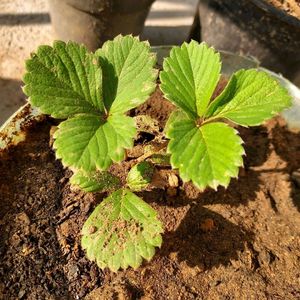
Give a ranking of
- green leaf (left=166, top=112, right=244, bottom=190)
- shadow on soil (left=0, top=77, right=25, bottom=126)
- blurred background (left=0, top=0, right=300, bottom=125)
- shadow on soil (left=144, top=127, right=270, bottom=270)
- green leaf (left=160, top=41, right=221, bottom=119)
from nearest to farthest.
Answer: green leaf (left=166, top=112, right=244, bottom=190)
green leaf (left=160, top=41, right=221, bottom=119)
shadow on soil (left=144, top=127, right=270, bottom=270)
blurred background (left=0, top=0, right=300, bottom=125)
shadow on soil (left=0, top=77, right=25, bottom=126)

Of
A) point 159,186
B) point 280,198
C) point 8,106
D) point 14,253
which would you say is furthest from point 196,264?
point 8,106

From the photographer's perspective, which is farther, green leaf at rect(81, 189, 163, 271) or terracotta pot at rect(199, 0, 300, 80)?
terracotta pot at rect(199, 0, 300, 80)

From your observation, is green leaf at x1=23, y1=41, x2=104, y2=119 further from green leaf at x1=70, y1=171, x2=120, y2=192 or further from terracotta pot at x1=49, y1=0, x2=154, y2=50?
terracotta pot at x1=49, y1=0, x2=154, y2=50

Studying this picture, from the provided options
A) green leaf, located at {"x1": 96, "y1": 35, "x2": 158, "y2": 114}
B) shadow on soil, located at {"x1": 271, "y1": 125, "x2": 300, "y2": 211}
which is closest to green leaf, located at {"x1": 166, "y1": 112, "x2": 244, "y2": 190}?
green leaf, located at {"x1": 96, "y1": 35, "x2": 158, "y2": 114}

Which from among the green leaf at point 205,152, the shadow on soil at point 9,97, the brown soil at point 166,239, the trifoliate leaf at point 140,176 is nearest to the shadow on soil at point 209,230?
the brown soil at point 166,239

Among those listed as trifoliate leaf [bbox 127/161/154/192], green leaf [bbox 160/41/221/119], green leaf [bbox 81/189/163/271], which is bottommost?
green leaf [bbox 81/189/163/271]
